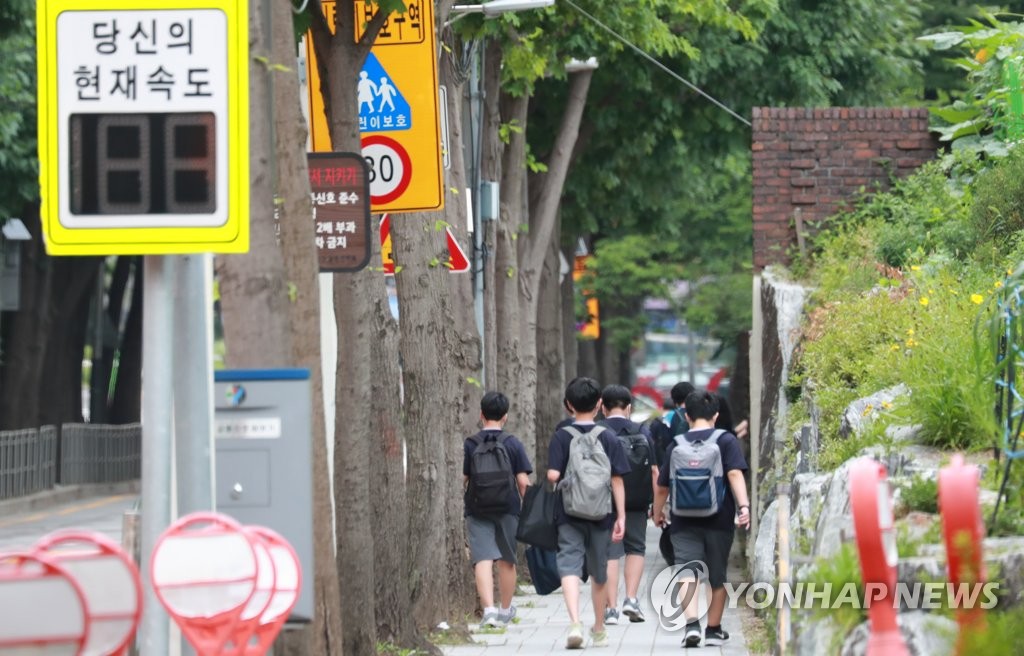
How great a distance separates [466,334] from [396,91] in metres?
2.87

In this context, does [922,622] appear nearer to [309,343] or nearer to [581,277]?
[309,343]

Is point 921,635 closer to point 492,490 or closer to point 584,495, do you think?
point 584,495

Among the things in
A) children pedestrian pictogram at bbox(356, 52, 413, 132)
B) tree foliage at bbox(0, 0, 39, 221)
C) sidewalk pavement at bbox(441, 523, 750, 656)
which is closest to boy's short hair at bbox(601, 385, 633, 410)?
sidewalk pavement at bbox(441, 523, 750, 656)

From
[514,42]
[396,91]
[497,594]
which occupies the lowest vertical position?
[497,594]

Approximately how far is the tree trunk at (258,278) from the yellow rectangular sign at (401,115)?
5.57 meters

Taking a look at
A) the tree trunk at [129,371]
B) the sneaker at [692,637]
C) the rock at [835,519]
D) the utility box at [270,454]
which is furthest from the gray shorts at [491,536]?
the tree trunk at [129,371]

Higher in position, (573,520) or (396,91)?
(396,91)

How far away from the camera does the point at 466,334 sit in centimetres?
1541

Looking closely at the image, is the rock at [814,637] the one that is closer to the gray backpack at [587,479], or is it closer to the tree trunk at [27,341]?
the gray backpack at [587,479]

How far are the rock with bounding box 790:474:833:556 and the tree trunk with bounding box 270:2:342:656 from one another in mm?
2198

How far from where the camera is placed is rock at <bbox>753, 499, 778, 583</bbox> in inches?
474

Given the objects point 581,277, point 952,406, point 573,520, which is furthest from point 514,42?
point 581,277

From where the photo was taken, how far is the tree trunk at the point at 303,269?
7.64 metres

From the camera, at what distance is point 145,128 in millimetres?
5824
